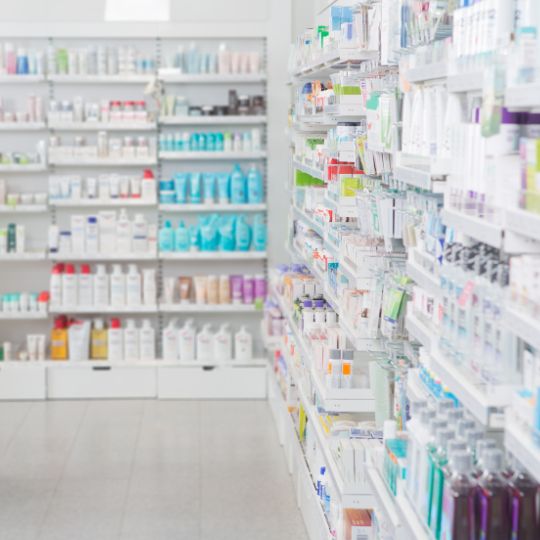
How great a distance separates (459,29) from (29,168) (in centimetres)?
585

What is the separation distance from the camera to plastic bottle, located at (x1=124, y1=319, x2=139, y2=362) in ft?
26.7

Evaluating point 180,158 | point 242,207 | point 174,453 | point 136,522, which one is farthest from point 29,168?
point 136,522

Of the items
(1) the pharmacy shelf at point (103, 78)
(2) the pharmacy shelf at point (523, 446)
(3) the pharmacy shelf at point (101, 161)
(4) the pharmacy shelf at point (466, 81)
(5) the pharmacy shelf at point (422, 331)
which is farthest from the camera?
(3) the pharmacy shelf at point (101, 161)

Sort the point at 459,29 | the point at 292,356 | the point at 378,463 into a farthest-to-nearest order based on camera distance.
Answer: the point at 292,356 < the point at 378,463 < the point at 459,29

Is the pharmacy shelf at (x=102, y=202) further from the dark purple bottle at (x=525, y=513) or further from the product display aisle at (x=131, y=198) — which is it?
the dark purple bottle at (x=525, y=513)

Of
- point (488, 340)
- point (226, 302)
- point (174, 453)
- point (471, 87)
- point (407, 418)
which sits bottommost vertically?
point (174, 453)

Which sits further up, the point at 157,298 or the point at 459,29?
the point at 459,29

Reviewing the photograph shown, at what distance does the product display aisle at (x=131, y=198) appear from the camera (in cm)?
806

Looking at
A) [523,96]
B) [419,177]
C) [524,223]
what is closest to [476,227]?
[524,223]

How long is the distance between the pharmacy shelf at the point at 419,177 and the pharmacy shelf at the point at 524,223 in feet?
1.84

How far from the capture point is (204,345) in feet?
26.7

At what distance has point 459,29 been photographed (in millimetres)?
2652

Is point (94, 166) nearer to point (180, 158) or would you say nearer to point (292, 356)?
point (180, 158)

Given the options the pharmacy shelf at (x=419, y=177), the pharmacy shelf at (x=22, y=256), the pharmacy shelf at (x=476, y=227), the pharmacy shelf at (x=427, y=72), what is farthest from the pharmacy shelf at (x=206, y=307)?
the pharmacy shelf at (x=476, y=227)
